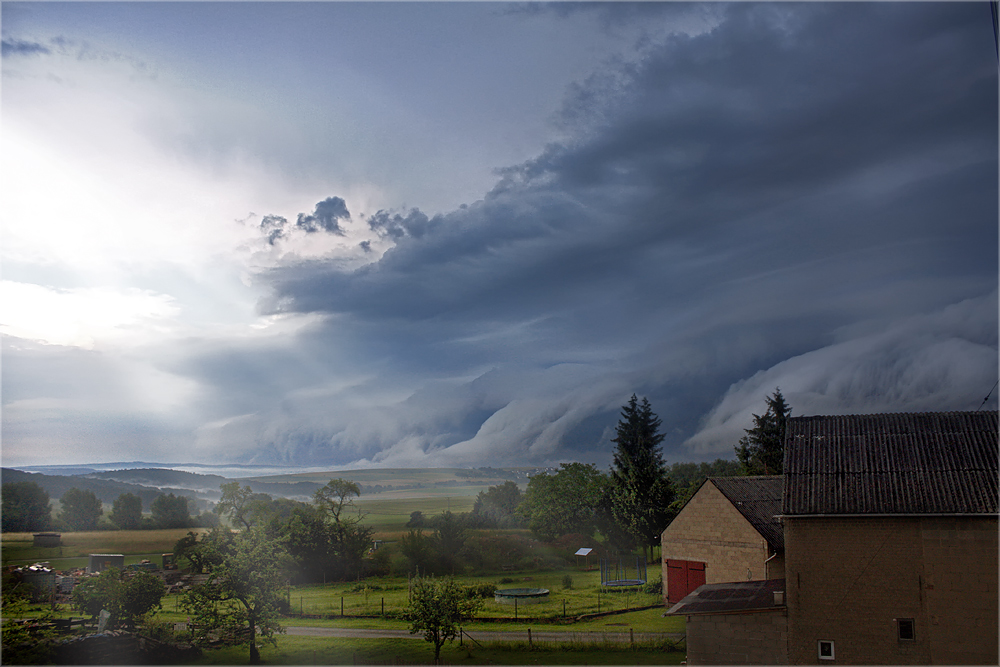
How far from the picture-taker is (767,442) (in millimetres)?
73312

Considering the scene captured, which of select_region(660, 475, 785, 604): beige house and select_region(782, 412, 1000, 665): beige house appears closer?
select_region(782, 412, 1000, 665): beige house

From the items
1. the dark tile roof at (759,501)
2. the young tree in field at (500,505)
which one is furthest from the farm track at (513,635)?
the young tree in field at (500,505)

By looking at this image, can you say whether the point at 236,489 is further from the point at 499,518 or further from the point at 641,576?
the point at 641,576

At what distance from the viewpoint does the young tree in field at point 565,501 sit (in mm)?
62875

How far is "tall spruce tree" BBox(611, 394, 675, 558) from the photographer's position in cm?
5306

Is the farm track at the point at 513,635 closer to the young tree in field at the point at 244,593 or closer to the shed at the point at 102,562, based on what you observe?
the young tree in field at the point at 244,593

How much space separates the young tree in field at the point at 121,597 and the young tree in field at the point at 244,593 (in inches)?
168

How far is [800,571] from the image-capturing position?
21812 mm

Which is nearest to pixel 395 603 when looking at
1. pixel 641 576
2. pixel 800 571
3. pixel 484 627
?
pixel 484 627

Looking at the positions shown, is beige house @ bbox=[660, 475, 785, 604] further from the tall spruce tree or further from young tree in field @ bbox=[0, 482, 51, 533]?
young tree in field @ bbox=[0, 482, 51, 533]

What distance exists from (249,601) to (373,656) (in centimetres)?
721

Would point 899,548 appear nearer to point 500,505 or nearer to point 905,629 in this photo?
point 905,629

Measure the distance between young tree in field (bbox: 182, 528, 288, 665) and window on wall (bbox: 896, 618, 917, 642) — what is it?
27.7 meters

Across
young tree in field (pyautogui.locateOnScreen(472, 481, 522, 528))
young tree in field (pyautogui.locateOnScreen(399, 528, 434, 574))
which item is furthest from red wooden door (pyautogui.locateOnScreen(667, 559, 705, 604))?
young tree in field (pyautogui.locateOnScreen(472, 481, 522, 528))
